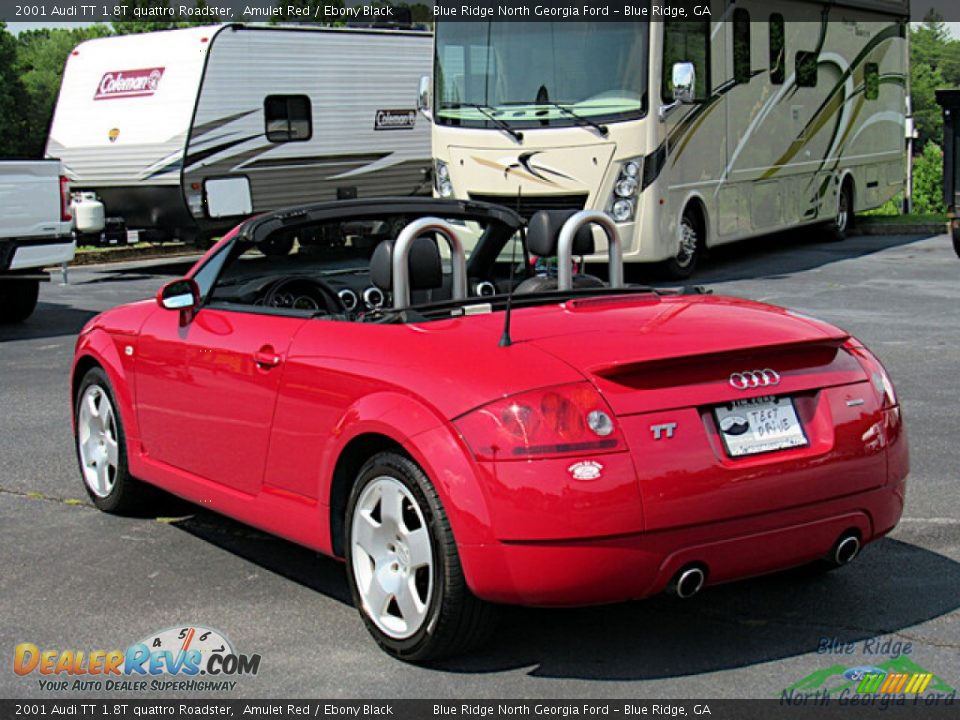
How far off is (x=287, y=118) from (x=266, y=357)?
58.8 ft

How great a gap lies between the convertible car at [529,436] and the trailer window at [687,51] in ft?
33.7

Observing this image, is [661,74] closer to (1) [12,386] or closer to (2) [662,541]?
(1) [12,386]

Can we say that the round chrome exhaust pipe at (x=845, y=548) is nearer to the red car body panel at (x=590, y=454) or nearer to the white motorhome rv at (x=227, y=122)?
the red car body panel at (x=590, y=454)

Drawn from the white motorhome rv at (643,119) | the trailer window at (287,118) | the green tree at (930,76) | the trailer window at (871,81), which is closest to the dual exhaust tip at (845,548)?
the white motorhome rv at (643,119)

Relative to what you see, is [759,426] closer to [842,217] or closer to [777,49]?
[777,49]

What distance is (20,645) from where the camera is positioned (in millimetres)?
5098

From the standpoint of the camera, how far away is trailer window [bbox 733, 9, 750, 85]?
17.9 meters

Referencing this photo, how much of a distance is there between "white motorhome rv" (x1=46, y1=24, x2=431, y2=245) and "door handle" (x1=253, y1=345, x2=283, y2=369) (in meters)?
15.8

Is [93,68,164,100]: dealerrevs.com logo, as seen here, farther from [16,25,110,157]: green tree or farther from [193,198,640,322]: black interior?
[16,25,110,157]: green tree

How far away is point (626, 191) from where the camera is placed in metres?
16.1

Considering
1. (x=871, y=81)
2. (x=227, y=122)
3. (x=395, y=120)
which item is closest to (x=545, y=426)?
(x=227, y=122)

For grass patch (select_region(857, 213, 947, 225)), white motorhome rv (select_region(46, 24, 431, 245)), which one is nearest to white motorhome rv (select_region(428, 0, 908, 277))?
grass patch (select_region(857, 213, 947, 225))
